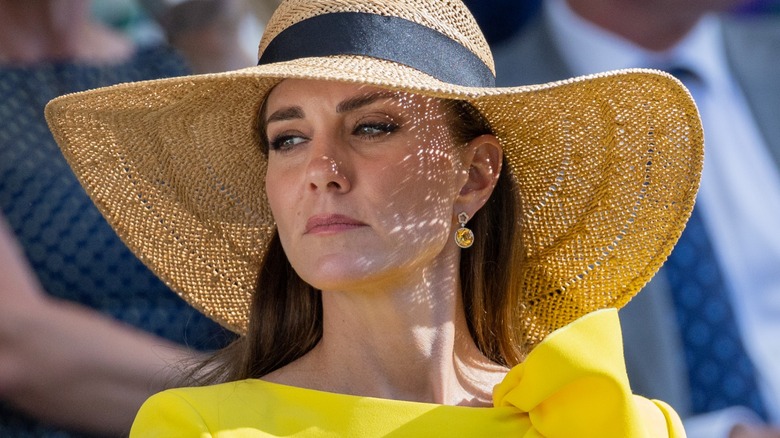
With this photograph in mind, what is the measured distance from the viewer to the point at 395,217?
2373mm

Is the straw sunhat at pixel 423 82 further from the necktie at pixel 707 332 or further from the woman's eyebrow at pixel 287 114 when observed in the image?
the necktie at pixel 707 332

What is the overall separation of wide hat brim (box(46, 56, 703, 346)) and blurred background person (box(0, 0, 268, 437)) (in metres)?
0.33

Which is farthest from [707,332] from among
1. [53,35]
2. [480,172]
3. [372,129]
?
[53,35]

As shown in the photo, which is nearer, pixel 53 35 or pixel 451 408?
pixel 451 408

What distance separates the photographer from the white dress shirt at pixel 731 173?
3.79 meters

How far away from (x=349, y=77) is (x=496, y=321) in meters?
0.75

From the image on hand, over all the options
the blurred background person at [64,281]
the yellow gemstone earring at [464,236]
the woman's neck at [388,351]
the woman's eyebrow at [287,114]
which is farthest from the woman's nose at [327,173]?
the blurred background person at [64,281]

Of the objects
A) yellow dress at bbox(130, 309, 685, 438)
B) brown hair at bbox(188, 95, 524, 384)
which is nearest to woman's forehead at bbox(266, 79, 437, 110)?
brown hair at bbox(188, 95, 524, 384)

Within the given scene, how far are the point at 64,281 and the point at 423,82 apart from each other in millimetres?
1321

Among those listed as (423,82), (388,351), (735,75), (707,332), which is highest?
(423,82)

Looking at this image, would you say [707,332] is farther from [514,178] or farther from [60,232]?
[60,232]

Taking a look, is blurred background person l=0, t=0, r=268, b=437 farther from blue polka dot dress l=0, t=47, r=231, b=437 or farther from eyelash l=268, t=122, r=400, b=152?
eyelash l=268, t=122, r=400, b=152

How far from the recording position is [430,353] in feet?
8.18

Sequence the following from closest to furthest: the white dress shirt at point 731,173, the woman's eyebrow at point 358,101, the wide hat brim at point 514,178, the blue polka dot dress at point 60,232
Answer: the woman's eyebrow at point 358,101 → the wide hat brim at point 514,178 → the blue polka dot dress at point 60,232 → the white dress shirt at point 731,173
